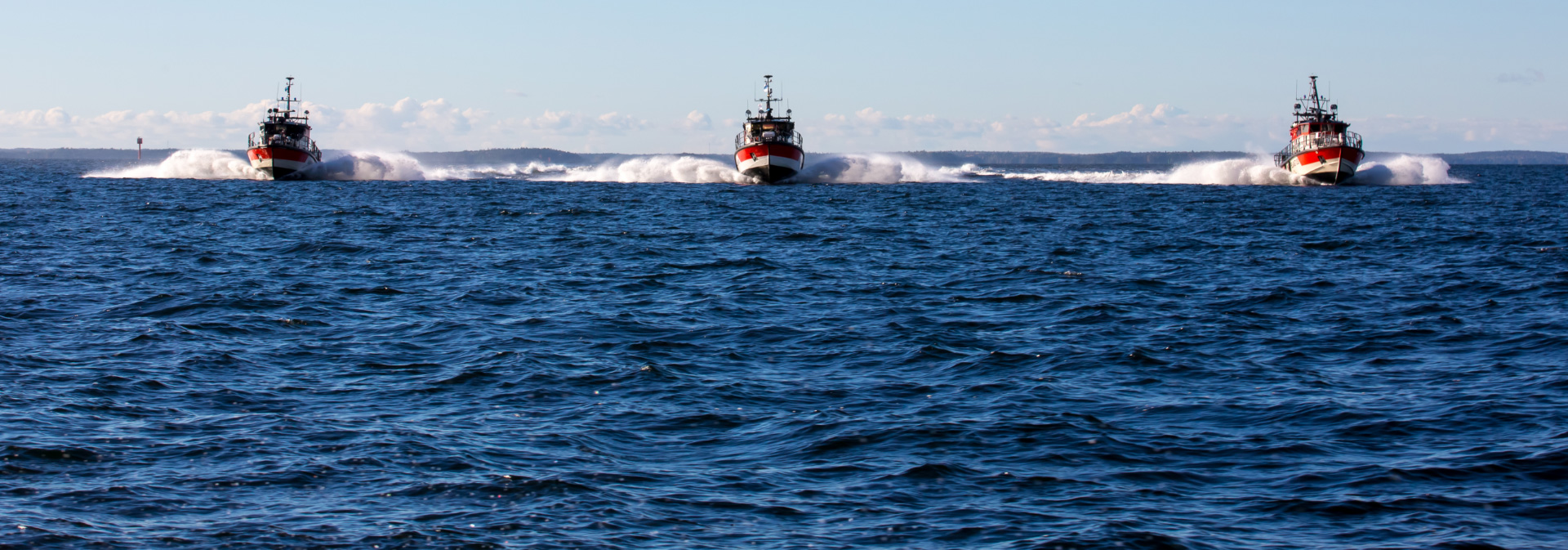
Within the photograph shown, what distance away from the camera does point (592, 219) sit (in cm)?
4344

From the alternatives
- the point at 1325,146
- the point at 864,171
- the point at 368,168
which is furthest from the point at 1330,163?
the point at 368,168

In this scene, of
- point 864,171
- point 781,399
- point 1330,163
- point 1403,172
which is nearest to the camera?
point 781,399

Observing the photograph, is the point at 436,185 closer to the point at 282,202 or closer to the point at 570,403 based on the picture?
the point at 282,202

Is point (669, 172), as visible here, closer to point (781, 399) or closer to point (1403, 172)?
point (1403, 172)

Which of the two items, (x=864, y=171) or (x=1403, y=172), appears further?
(x=864, y=171)

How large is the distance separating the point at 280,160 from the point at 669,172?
89.3ft

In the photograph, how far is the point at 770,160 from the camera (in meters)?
69.9

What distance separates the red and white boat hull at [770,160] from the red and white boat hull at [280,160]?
28.3 m

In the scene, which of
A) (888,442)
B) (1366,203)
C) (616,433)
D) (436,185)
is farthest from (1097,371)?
(436,185)

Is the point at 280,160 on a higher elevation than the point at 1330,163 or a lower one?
lower

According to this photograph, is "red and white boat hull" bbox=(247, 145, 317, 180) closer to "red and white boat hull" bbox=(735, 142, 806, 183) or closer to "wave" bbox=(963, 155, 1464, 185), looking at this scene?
"red and white boat hull" bbox=(735, 142, 806, 183)

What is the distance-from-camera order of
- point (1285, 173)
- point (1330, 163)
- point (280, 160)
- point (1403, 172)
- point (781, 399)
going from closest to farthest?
point (781, 399), point (1330, 163), point (1285, 173), point (280, 160), point (1403, 172)

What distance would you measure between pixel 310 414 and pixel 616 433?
3191 mm

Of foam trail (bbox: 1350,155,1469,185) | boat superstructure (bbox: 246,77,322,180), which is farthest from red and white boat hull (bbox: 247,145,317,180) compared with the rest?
foam trail (bbox: 1350,155,1469,185)
